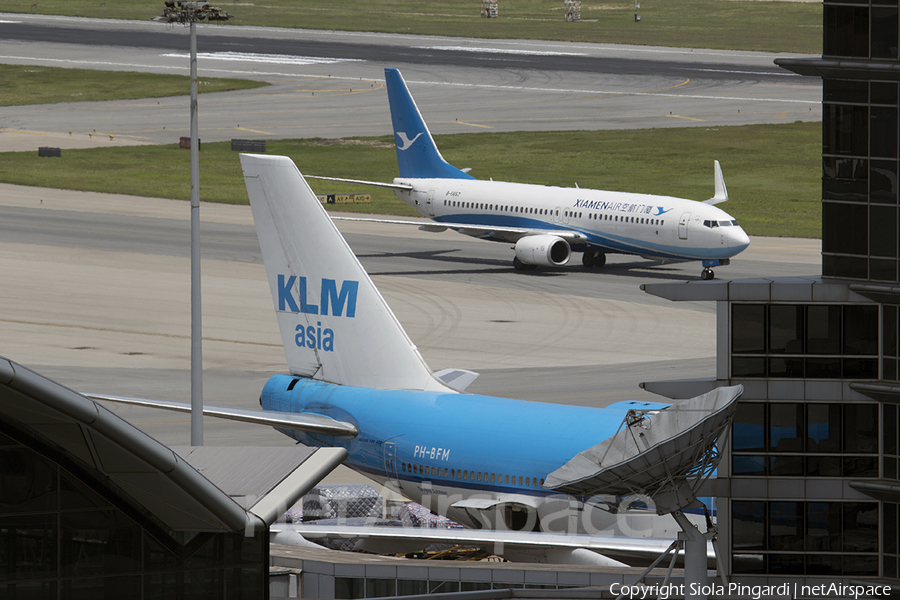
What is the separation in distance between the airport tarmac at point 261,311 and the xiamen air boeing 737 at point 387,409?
8654 mm

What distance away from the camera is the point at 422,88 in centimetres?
17000

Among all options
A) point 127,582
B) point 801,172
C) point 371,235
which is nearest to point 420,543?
point 127,582

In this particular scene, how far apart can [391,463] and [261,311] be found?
34.9 meters

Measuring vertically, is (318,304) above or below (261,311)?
above

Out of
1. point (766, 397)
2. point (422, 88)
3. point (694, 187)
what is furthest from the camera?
point (422, 88)

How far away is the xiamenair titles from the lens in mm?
36469

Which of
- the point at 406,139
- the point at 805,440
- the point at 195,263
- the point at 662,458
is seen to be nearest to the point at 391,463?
the point at 195,263

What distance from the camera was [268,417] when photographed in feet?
108

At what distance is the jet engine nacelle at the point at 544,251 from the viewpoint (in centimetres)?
7881

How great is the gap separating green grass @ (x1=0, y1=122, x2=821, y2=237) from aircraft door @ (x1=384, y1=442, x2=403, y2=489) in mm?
64865

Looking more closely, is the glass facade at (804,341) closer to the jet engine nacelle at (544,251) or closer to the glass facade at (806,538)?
the glass facade at (806,538)

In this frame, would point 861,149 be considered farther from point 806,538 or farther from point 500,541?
point 500,541

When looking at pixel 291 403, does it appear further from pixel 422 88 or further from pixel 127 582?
pixel 422 88

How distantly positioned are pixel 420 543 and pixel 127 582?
563 inches
